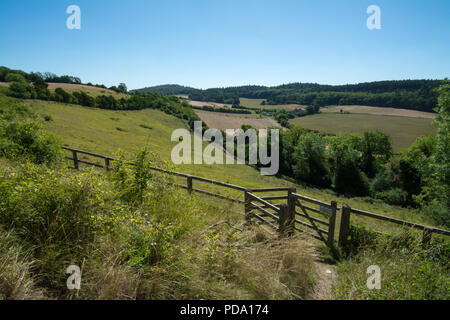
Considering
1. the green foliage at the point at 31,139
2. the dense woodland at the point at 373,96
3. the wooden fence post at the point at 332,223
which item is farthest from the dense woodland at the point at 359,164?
the dense woodland at the point at 373,96

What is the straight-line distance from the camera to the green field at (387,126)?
57225mm

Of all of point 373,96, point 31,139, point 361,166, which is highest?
point 373,96

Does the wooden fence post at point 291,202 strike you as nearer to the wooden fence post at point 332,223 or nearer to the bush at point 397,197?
the wooden fence post at point 332,223

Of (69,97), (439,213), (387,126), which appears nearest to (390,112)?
(387,126)

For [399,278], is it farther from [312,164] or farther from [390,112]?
[390,112]

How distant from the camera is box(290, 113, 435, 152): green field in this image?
57225 mm

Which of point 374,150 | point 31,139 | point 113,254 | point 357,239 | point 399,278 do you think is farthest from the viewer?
point 374,150

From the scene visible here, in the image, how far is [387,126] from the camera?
6994 centimetres

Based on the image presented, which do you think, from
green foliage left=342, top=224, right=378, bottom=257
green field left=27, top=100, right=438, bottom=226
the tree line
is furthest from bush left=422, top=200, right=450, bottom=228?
green foliage left=342, top=224, right=378, bottom=257

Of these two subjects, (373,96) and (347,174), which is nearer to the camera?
(347,174)
